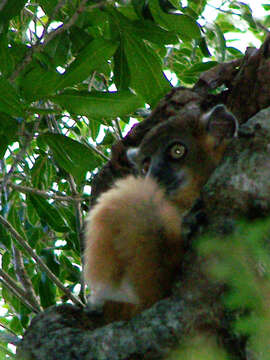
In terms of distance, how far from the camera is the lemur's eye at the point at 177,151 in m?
3.79

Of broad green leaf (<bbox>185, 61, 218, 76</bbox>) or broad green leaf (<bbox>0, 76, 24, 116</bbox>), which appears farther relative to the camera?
broad green leaf (<bbox>185, 61, 218, 76</bbox>)

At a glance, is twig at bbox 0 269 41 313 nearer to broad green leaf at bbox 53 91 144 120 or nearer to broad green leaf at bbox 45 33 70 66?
broad green leaf at bbox 53 91 144 120

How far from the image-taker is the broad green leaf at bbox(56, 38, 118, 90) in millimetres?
3354

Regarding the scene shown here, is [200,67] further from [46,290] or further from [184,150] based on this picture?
[46,290]

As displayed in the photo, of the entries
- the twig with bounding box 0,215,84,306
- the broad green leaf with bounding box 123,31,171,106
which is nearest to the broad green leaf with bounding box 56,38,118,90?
the broad green leaf with bounding box 123,31,171,106

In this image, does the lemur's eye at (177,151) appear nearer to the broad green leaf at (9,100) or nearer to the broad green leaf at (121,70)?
the broad green leaf at (121,70)

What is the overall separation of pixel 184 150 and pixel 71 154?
2.36ft

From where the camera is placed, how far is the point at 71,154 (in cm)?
360

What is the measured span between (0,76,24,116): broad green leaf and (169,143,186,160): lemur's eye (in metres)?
1.02

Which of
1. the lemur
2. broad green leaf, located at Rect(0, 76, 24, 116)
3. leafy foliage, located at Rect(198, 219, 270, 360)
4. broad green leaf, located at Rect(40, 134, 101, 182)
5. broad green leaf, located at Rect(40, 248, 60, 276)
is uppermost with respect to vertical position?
broad green leaf, located at Rect(0, 76, 24, 116)

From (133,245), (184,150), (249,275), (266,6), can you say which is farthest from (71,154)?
(266,6)

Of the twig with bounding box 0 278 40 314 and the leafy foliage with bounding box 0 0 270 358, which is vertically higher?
the leafy foliage with bounding box 0 0 270 358

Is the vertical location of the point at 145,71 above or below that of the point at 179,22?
below

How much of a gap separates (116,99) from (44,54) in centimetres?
50
